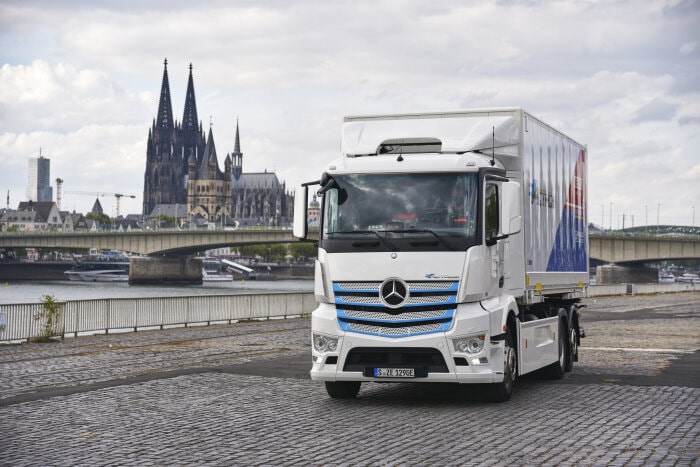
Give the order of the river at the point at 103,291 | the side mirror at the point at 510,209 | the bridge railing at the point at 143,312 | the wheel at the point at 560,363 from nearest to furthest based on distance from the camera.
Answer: the side mirror at the point at 510,209 < the wheel at the point at 560,363 < the bridge railing at the point at 143,312 < the river at the point at 103,291

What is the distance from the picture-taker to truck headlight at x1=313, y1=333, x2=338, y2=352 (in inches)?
450

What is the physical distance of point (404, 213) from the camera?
1134 centimetres

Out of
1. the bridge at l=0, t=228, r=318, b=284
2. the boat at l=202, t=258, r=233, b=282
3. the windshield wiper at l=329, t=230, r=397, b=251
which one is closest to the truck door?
the windshield wiper at l=329, t=230, r=397, b=251

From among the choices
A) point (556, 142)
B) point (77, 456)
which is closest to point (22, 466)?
point (77, 456)

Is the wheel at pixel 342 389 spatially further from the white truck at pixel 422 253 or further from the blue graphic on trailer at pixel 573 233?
the blue graphic on trailer at pixel 573 233

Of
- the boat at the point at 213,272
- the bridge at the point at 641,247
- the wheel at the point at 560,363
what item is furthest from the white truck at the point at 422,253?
the boat at the point at 213,272

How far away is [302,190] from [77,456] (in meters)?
4.38

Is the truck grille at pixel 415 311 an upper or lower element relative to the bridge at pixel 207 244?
lower

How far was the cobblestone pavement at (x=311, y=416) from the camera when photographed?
852cm

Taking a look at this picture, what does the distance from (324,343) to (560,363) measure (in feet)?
15.3

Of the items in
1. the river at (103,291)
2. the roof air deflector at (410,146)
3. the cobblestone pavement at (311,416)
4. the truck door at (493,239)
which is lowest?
the river at (103,291)

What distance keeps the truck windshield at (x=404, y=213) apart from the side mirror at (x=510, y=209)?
0.33m

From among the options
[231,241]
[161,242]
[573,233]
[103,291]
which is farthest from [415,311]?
[161,242]

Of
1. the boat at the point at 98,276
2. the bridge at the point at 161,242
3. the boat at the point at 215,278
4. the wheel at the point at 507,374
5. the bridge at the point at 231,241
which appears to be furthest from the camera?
the boat at the point at 215,278
